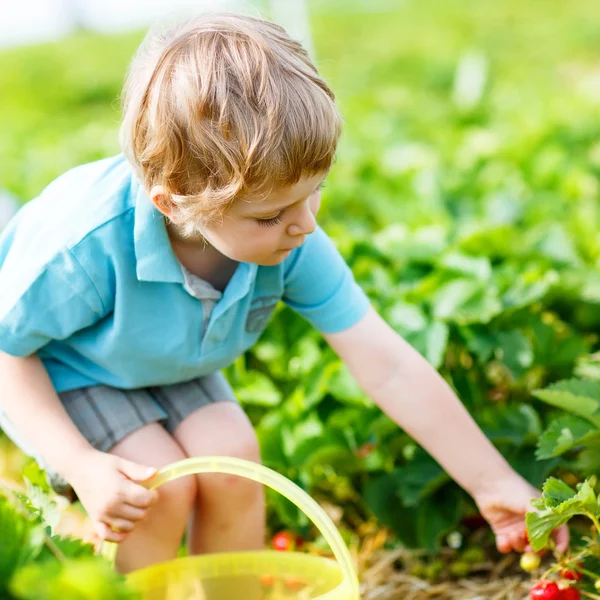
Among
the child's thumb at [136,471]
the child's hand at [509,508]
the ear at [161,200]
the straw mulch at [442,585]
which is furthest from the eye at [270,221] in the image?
the straw mulch at [442,585]

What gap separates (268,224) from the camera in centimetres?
157

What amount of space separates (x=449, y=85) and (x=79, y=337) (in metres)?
5.85

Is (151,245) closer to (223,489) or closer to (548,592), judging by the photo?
(223,489)

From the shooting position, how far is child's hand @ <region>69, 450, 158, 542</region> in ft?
5.25

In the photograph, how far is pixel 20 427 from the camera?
1.73 metres

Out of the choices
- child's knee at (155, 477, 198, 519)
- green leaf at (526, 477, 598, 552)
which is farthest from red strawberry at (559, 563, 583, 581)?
child's knee at (155, 477, 198, 519)

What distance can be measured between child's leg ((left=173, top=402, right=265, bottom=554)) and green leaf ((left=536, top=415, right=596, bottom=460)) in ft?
1.92

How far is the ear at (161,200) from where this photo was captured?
1.56 m

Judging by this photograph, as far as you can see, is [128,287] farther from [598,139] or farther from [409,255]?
[598,139]

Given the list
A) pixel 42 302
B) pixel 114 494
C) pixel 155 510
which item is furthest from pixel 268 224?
pixel 155 510

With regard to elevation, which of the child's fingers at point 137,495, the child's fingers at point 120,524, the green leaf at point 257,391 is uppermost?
the child's fingers at point 137,495

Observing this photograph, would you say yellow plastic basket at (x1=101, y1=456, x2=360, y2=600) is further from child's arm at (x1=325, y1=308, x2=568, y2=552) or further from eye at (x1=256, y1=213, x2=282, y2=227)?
eye at (x1=256, y1=213, x2=282, y2=227)

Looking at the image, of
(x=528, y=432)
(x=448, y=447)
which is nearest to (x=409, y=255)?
(x=528, y=432)

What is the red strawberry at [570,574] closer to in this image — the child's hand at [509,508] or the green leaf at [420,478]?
the child's hand at [509,508]
